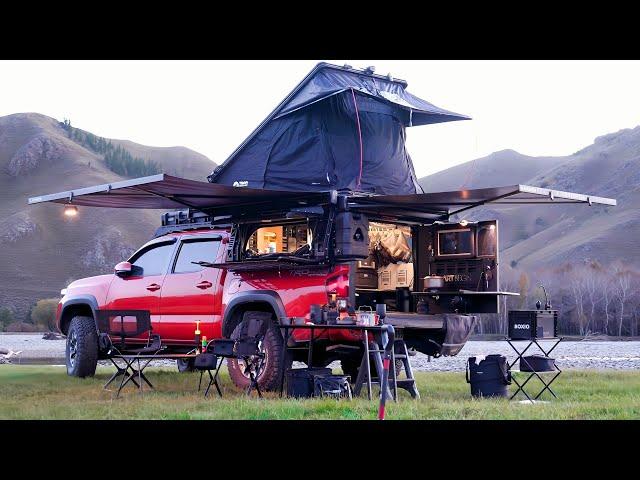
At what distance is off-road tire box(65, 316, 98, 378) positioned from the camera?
37.2 feet

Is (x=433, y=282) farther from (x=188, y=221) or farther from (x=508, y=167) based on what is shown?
(x=508, y=167)

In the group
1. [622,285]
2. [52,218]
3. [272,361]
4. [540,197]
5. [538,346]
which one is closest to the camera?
[538,346]

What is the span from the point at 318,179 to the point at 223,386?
253 cm

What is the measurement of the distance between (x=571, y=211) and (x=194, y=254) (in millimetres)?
88208

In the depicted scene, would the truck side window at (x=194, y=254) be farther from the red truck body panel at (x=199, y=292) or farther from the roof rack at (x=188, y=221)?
the roof rack at (x=188, y=221)

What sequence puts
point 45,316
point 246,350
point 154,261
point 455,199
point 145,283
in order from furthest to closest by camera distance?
point 45,316
point 154,261
point 145,283
point 455,199
point 246,350

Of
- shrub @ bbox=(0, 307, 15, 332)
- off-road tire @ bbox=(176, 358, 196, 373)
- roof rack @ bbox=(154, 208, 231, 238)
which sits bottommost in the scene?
shrub @ bbox=(0, 307, 15, 332)

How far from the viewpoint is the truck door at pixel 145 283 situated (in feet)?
35.8

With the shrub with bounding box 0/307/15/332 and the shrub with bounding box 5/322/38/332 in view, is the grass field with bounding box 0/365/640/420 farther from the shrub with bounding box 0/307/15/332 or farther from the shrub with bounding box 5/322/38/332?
the shrub with bounding box 0/307/15/332

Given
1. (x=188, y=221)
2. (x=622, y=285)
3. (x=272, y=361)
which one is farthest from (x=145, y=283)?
(x=622, y=285)

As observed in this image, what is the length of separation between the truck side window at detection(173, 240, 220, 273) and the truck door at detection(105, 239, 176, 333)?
0.58 feet

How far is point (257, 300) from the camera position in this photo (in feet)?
31.7

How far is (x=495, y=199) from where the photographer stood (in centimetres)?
941

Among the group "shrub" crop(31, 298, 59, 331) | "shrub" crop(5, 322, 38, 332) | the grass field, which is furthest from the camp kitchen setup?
"shrub" crop(5, 322, 38, 332)
